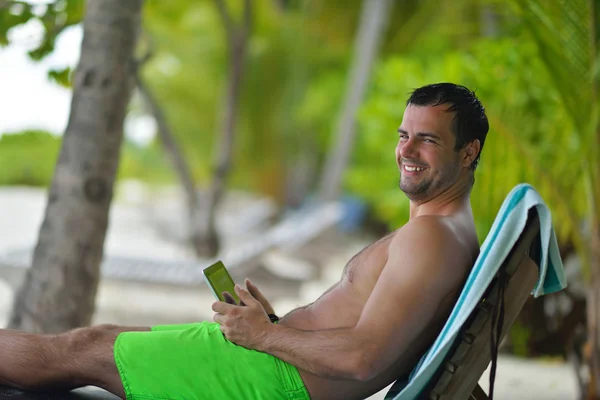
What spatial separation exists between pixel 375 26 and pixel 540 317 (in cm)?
718

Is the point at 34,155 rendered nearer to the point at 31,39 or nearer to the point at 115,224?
the point at 115,224

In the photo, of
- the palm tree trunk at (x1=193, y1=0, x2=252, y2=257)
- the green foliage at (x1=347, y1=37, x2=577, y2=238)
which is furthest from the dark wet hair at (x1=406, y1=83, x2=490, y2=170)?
the palm tree trunk at (x1=193, y1=0, x2=252, y2=257)

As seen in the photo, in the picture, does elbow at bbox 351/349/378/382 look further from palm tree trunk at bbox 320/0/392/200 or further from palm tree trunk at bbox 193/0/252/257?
palm tree trunk at bbox 320/0/392/200

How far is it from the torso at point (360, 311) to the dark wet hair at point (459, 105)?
0.22m

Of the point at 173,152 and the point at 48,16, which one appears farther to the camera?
the point at 173,152

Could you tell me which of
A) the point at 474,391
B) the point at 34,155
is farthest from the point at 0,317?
the point at 34,155

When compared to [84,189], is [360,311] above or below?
below

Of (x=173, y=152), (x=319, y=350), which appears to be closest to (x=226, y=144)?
(x=173, y=152)

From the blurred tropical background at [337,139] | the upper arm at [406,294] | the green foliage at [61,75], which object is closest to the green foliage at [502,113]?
the blurred tropical background at [337,139]

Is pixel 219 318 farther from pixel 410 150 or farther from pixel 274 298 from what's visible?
pixel 274 298

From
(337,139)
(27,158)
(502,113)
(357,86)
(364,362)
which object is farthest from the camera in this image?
(27,158)

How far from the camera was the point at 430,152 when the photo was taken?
180 cm

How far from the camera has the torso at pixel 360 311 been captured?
5.89ft

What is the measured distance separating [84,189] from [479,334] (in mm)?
1755
